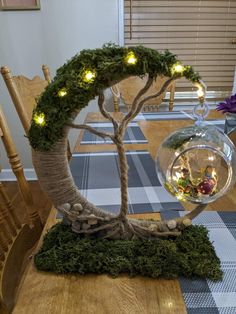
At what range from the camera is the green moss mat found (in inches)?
19.2

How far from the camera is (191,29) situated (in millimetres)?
2203

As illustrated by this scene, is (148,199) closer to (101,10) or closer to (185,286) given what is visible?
(185,286)

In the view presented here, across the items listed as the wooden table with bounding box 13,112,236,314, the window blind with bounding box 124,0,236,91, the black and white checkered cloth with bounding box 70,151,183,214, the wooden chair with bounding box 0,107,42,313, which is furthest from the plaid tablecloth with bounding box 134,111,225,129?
the wooden table with bounding box 13,112,236,314

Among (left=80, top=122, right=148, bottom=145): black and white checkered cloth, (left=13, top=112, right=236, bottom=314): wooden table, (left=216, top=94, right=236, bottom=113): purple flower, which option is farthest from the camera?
(left=80, top=122, right=148, bottom=145): black and white checkered cloth

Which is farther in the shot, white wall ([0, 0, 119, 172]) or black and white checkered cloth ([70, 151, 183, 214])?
white wall ([0, 0, 119, 172])

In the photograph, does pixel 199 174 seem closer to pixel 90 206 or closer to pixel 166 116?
pixel 90 206

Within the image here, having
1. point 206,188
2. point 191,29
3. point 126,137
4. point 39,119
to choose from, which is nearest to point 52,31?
point 191,29

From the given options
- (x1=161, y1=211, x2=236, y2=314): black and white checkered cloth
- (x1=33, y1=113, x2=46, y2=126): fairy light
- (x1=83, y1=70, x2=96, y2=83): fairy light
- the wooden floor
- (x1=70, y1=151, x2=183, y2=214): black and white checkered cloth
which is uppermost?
(x1=83, y1=70, x2=96, y2=83): fairy light

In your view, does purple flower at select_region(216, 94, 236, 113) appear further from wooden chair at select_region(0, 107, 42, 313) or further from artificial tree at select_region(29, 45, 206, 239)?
wooden chair at select_region(0, 107, 42, 313)

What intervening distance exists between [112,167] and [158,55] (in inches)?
22.4

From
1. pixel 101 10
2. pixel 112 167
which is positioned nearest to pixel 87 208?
pixel 112 167

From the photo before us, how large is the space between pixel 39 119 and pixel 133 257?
0.30 metres

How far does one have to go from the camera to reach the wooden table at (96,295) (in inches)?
16.8

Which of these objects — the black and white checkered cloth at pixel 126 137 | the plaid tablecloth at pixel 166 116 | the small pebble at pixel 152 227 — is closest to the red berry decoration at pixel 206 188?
Result: the small pebble at pixel 152 227
